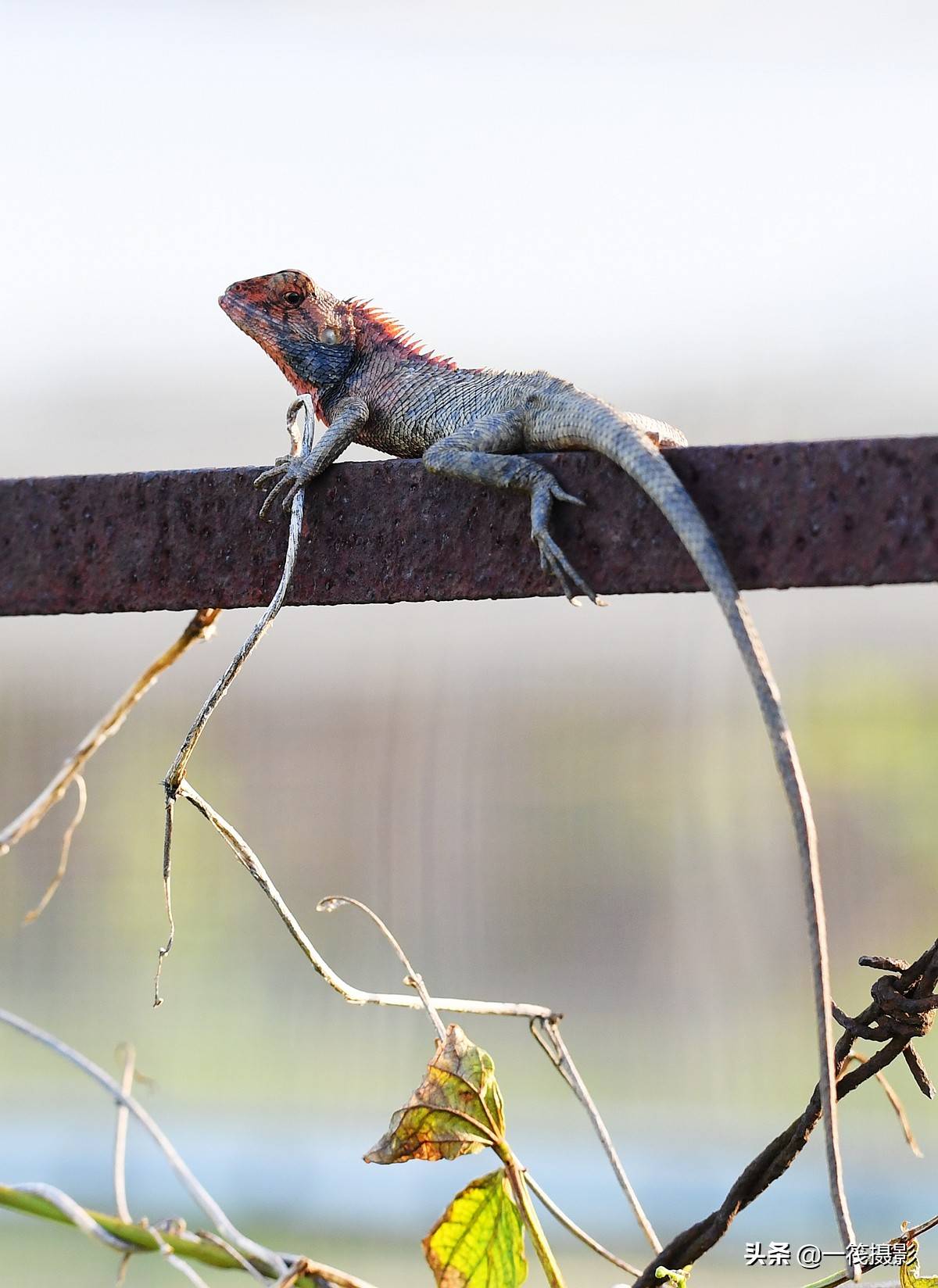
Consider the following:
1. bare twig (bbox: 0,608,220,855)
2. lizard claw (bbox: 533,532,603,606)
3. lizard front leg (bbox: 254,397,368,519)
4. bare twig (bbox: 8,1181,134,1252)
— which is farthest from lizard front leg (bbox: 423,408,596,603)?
bare twig (bbox: 8,1181,134,1252)

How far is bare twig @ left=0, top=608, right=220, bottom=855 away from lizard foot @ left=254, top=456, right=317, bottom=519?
27cm

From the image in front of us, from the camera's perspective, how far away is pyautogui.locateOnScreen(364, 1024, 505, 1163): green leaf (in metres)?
1.14

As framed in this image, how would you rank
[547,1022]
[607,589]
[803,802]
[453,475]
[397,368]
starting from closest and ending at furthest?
[803,802] < [607,589] < [453,475] < [547,1022] < [397,368]

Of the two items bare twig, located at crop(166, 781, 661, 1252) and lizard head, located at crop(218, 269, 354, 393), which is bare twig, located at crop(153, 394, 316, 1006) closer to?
bare twig, located at crop(166, 781, 661, 1252)

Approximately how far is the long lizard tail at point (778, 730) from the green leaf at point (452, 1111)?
0.35 metres

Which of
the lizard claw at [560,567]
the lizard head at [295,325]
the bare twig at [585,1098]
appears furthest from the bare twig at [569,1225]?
the lizard head at [295,325]

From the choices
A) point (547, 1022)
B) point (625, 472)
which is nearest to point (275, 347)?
point (625, 472)

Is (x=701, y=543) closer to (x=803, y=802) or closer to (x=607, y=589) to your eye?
(x=607, y=589)

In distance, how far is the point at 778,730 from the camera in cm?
99

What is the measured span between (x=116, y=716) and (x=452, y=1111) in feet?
2.14

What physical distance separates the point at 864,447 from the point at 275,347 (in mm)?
1308

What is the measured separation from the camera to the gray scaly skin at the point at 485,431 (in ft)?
3.15

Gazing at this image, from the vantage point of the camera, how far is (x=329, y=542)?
1.17 m

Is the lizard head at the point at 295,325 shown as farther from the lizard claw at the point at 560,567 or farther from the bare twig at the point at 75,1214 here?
the bare twig at the point at 75,1214
